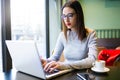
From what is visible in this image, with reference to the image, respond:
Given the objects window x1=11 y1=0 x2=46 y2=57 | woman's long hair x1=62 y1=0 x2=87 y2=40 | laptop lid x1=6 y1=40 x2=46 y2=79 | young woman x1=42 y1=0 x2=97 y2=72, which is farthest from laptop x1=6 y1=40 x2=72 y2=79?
window x1=11 y1=0 x2=46 y2=57

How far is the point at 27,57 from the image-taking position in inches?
39.9

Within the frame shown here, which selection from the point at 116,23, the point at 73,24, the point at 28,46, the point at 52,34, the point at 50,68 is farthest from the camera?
the point at 116,23

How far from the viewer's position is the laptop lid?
3.11 ft

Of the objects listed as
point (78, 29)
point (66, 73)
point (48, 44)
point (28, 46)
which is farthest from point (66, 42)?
point (48, 44)

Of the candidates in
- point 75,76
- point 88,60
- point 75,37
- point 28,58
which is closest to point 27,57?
point 28,58

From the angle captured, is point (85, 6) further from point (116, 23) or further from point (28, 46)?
point (28, 46)

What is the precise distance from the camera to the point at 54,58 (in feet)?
5.08

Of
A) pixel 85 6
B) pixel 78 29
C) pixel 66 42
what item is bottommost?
pixel 66 42

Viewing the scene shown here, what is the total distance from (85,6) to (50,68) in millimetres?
4911

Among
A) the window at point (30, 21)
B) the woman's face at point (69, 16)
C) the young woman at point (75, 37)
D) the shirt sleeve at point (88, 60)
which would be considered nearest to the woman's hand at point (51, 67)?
the shirt sleeve at point (88, 60)

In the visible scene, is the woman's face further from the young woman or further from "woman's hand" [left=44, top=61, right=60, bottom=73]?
"woman's hand" [left=44, top=61, right=60, bottom=73]

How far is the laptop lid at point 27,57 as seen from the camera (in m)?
0.95

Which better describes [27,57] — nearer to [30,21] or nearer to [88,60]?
[88,60]

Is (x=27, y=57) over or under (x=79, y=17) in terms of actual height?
under
